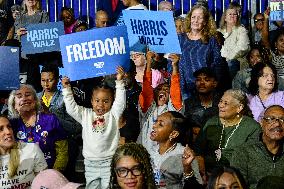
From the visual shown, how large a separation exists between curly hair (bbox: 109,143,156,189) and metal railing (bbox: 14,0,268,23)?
7.14 m

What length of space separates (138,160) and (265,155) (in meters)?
1.54

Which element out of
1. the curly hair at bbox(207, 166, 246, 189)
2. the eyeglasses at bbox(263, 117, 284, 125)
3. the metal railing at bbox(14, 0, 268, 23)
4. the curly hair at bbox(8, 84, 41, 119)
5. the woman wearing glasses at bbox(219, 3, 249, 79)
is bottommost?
the curly hair at bbox(207, 166, 246, 189)

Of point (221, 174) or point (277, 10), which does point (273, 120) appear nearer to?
point (221, 174)

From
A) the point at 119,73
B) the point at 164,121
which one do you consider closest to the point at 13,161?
the point at 164,121

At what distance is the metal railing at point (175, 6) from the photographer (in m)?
11.9

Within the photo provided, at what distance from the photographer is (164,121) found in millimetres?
6566

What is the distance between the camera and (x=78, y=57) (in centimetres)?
753

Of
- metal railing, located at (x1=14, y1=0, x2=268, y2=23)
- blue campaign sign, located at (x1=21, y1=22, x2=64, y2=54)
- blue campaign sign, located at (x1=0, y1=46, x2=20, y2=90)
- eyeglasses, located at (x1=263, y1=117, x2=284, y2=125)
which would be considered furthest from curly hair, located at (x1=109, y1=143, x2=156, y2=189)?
metal railing, located at (x1=14, y1=0, x2=268, y2=23)

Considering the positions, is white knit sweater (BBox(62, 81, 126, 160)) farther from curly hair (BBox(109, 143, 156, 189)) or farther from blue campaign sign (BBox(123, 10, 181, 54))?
curly hair (BBox(109, 143, 156, 189))

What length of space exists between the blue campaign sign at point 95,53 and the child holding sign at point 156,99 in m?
0.36

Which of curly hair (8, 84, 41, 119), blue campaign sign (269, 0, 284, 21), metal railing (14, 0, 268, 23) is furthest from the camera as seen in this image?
metal railing (14, 0, 268, 23)

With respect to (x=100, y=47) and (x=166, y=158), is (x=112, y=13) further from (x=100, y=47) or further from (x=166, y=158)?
(x=166, y=158)

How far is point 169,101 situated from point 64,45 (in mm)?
1224

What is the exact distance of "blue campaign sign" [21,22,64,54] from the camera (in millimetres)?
9531
